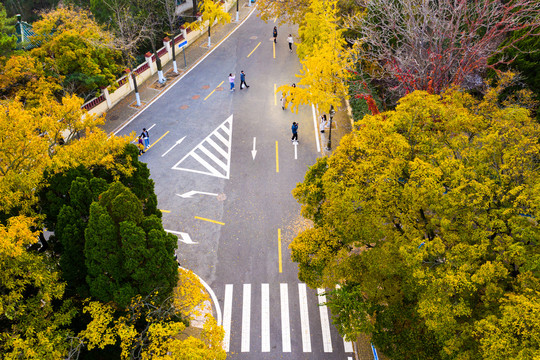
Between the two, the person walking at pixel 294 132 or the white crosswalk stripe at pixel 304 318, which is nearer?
the white crosswalk stripe at pixel 304 318

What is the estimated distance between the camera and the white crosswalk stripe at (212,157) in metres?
26.0

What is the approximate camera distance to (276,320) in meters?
18.3

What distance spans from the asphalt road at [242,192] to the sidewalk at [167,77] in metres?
0.88

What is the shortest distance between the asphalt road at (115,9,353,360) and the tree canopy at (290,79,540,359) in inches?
164

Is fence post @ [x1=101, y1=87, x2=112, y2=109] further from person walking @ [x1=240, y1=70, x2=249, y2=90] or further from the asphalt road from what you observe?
person walking @ [x1=240, y1=70, x2=249, y2=90]

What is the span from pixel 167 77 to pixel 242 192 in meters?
16.1

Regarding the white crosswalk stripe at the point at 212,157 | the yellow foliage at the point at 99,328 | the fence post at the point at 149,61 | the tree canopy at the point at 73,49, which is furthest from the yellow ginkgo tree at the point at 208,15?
the yellow foliage at the point at 99,328

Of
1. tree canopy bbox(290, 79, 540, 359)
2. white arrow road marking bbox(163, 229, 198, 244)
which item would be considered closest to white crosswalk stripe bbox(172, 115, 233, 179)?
white arrow road marking bbox(163, 229, 198, 244)

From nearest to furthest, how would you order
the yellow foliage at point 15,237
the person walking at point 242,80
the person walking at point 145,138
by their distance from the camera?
1. the yellow foliage at point 15,237
2. the person walking at point 145,138
3. the person walking at point 242,80

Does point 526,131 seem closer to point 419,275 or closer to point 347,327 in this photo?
point 419,275

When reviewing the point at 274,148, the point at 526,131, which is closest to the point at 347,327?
the point at 526,131

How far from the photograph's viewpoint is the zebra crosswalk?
57.2 feet

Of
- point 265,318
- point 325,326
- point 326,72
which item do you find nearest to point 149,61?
point 326,72

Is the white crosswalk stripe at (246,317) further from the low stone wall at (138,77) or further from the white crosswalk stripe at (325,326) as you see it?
the low stone wall at (138,77)
